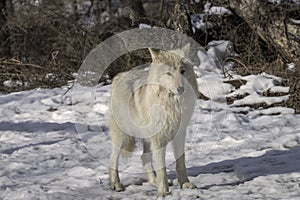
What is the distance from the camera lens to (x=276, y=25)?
10.1 metres

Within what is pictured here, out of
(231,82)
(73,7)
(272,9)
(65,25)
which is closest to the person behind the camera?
(231,82)

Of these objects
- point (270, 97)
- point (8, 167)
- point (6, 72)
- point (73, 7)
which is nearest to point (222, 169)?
point (8, 167)

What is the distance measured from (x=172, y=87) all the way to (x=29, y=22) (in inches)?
344

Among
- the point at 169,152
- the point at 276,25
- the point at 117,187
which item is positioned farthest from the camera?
the point at 276,25

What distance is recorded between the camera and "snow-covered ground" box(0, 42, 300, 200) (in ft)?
16.7

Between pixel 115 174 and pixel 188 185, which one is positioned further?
pixel 115 174

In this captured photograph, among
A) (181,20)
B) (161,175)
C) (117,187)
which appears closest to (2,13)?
(181,20)

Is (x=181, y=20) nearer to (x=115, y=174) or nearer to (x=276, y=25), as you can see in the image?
(x=276, y=25)

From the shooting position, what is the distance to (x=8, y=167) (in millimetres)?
6031

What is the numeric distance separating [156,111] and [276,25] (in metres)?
5.89

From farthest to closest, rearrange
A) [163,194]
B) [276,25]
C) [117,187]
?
[276,25] < [117,187] < [163,194]

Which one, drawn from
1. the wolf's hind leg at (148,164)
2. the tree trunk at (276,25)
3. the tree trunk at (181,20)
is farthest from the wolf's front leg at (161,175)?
the tree trunk at (181,20)

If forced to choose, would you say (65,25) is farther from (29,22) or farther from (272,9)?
(272,9)

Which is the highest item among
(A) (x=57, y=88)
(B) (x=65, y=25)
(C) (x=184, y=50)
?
(C) (x=184, y=50)
